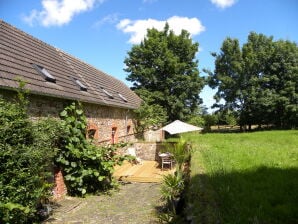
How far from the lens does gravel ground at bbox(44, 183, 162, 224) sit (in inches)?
318

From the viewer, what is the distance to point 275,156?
11.3 meters

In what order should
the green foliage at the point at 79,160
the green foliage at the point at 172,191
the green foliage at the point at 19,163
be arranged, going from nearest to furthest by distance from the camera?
the green foliage at the point at 19,163 → the green foliage at the point at 172,191 → the green foliage at the point at 79,160

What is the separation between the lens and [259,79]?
124 ft

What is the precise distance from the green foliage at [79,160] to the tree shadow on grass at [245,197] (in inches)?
160

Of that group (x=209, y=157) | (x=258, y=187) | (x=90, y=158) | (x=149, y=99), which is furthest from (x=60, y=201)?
(x=149, y=99)

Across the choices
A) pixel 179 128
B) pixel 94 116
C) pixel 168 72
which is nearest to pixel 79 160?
pixel 94 116

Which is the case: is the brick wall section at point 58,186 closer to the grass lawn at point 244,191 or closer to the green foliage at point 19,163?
the green foliage at point 19,163

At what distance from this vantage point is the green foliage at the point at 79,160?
1006cm

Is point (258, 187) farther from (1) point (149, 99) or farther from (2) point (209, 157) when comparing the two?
(1) point (149, 99)

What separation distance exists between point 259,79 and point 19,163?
35.4 m

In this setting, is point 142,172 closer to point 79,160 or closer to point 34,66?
point 79,160

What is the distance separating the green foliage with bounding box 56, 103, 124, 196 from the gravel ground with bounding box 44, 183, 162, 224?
1.95 ft

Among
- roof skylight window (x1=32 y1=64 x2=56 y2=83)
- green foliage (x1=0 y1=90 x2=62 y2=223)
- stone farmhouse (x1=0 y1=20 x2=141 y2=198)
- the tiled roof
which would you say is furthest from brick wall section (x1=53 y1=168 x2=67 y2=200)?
roof skylight window (x1=32 y1=64 x2=56 y2=83)

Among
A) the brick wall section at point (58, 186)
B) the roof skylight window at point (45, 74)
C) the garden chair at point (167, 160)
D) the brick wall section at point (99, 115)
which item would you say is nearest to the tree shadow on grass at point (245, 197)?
the brick wall section at point (58, 186)
